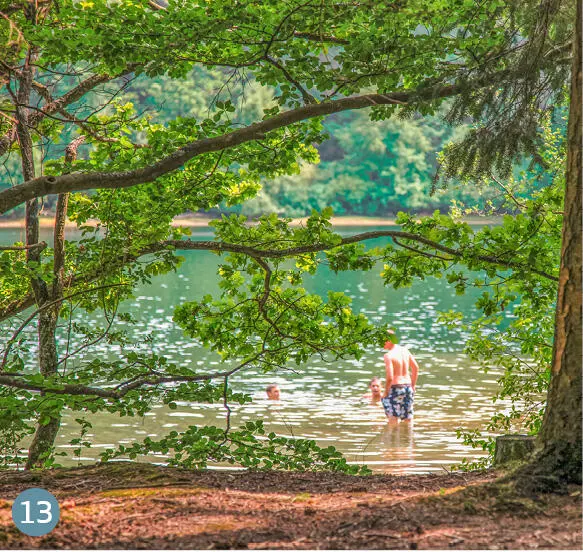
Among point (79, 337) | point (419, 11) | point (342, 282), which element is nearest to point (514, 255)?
point (419, 11)

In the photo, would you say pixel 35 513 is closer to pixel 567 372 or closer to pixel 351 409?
pixel 567 372

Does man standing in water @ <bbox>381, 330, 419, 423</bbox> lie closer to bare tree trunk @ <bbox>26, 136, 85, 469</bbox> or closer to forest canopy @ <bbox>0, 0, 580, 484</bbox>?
forest canopy @ <bbox>0, 0, 580, 484</bbox>

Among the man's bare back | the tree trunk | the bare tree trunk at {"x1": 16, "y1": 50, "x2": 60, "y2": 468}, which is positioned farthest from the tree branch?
the man's bare back

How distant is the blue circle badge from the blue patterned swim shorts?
1225 centimetres

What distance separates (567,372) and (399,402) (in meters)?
12.1

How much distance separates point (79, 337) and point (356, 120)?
2597 inches

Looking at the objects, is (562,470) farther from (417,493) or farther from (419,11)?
(419,11)

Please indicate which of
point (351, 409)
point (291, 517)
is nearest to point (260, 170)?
point (291, 517)

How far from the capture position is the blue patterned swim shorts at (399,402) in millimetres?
16719

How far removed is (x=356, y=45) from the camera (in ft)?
22.6

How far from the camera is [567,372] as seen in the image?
4.77 metres

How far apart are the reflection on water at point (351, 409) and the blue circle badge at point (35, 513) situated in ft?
15.5

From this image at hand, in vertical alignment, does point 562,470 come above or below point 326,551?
above

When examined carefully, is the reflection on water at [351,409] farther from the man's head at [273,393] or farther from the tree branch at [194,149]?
the tree branch at [194,149]
